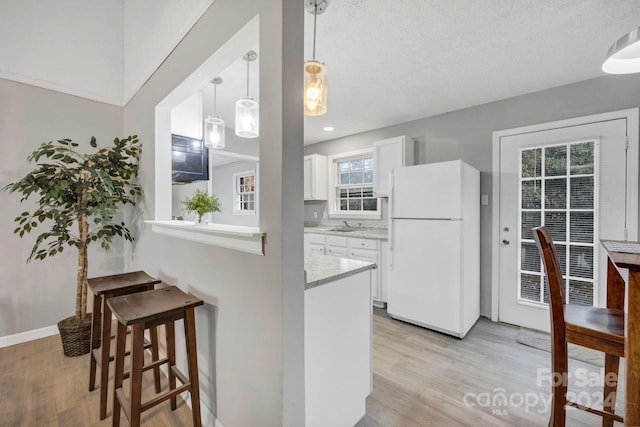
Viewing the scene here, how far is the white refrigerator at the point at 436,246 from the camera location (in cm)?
261

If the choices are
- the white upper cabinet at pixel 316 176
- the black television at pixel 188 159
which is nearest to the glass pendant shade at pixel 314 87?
the black television at pixel 188 159

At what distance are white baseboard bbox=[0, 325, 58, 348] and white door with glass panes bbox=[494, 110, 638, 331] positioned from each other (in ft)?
14.8

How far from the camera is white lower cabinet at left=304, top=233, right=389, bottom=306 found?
338 centimetres

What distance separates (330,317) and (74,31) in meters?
3.50

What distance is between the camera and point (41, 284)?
8.20 ft

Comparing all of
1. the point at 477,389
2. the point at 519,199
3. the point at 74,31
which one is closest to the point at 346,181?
the point at 519,199

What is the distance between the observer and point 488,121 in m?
3.11

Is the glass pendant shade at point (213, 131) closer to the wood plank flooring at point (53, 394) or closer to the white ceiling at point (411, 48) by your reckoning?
the white ceiling at point (411, 48)

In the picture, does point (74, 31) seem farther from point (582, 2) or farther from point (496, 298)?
point (496, 298)

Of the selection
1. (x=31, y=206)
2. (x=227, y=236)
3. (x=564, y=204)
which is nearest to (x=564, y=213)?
(x=564, y=204)

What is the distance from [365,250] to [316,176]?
1696 mm

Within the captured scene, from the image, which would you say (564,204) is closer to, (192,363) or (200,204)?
(200,204)

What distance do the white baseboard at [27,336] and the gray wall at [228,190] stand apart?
428 cm

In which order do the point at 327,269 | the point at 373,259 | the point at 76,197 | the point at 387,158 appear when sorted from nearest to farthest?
the point at 327,269
the point at 76,197
the point at 373,259
the point at 387,158
